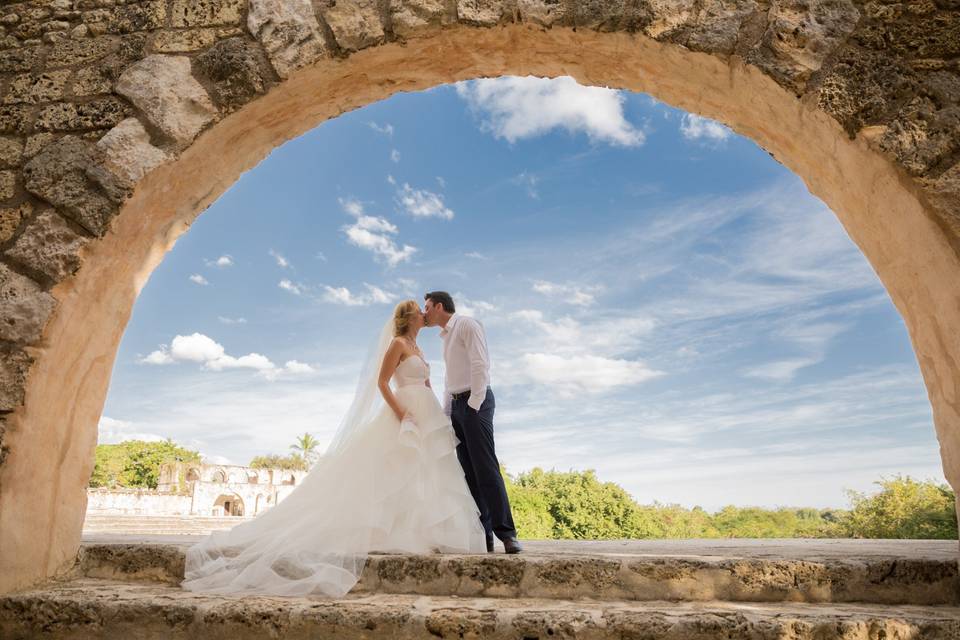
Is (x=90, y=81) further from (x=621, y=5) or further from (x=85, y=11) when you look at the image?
(x=621, y=5)

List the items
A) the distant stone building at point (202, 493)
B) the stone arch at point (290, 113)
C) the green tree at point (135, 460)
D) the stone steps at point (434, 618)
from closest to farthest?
the stone steps at point (434, 618) → the stone arch at point (290, 113) → the distant stone building at point (202, 493) → the green tree at point (135, 460)

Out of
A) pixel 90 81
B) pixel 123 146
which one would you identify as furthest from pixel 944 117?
pixel 90 81

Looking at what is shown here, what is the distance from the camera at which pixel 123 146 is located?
9.47 ft

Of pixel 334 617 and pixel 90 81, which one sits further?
pixel 90 81

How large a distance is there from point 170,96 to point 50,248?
2.84 ft

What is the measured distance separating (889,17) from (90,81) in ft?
11.8

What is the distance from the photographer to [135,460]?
1716 inches

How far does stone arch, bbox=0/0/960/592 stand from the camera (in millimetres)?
2555

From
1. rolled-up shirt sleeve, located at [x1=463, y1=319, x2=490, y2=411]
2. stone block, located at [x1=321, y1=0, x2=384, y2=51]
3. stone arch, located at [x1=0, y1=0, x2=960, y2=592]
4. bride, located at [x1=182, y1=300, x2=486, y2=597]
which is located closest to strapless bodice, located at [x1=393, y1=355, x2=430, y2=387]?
bride, located at [x1=182, y1=300, x2=486, y2=597]

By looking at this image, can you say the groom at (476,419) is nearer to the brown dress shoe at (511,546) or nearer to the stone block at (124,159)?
the brown dress shoe at (511,546)

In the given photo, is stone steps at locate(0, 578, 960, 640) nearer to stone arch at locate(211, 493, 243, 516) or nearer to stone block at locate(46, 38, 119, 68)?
stone block at locate(46, 38, 119, 68)

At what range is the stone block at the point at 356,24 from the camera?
9.29 ft

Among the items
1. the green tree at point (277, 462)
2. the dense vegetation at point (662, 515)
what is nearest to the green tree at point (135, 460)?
the green tree at point (277, 462)

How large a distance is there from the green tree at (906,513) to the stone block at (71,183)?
11423 millimetres
